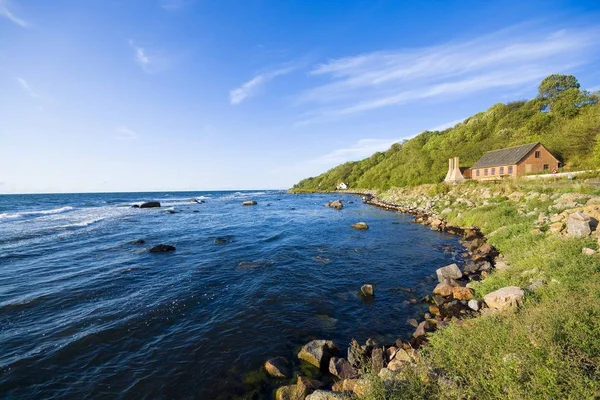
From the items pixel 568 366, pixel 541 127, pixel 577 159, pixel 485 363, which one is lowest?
pixel 485 363

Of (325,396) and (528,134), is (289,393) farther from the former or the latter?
(528,134)

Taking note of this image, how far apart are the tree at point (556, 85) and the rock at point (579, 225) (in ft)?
277

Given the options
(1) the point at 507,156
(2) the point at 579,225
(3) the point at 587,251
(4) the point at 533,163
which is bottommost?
→ (3) the point at 587,251

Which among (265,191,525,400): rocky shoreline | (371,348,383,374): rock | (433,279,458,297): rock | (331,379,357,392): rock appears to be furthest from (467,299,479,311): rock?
(331,379,357,392): rock

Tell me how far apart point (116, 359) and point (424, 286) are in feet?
40.7

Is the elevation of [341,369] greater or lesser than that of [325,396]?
lesser

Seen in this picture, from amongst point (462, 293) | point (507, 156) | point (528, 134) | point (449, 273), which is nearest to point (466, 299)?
point (462, 293)

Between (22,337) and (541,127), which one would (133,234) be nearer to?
(22,337)

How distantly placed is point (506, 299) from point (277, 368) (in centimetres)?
718

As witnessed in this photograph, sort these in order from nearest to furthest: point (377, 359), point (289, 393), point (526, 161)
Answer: point (289, 393)
point (377, 359)
point (526, 161)

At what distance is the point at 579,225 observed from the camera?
35.3 ft

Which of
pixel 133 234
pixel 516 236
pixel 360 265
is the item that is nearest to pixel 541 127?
Result: pixel 516 236

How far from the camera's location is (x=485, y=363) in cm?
491

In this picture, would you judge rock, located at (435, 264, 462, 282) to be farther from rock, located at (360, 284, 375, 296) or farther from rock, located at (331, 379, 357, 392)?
rock, located at (331, 379, 357, 392)
